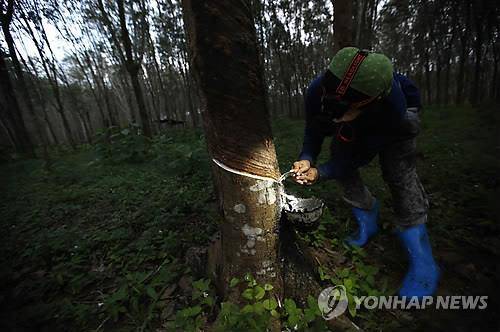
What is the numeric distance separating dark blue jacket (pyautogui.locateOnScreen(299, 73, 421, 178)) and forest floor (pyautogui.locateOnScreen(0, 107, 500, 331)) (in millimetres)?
723

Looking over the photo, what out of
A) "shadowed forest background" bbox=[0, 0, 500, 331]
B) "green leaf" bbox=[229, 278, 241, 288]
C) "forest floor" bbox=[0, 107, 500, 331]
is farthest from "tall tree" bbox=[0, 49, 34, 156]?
"green leaf" bbox=[229, 278, 241, 288]

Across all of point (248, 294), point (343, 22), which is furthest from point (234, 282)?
point (343, 22)

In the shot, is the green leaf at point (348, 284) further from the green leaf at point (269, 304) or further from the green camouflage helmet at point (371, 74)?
the green camouflage helmet at point (371, 74)

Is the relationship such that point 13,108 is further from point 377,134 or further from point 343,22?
point 377,134

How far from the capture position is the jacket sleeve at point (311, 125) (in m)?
1.73

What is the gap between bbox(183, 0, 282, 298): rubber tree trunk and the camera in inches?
44.9

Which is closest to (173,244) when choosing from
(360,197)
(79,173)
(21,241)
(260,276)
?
(260,276)

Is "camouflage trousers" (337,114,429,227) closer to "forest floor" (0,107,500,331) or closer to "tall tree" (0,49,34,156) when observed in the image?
"forest floor" (0,107,500,331)

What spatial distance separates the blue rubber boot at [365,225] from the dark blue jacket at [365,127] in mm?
715

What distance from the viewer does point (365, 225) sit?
2.21m

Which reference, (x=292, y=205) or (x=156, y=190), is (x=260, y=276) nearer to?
(x=292, y=205)

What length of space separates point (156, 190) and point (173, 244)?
74.3 inches

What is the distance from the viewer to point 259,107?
1.29 m

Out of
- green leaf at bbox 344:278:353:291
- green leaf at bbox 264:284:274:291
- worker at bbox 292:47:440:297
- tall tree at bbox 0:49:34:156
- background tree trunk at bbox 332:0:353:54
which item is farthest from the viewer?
tall tree at bbox 0:49:34:156
